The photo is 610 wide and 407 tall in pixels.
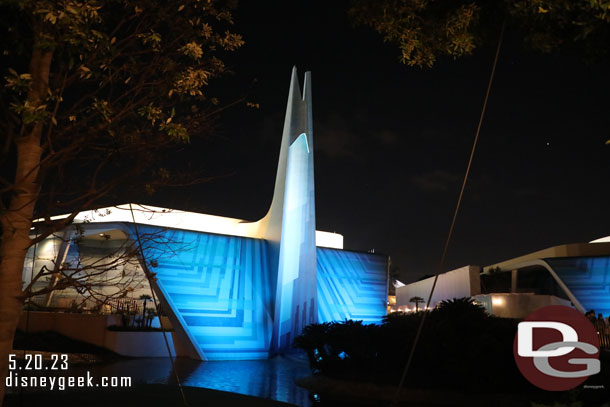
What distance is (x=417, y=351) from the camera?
1055 centimetres

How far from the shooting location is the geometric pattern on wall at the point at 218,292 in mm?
17141

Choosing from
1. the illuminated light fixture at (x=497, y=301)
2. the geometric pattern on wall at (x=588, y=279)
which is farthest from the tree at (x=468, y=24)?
the geometric pattern on wall at (x=588, y=279)

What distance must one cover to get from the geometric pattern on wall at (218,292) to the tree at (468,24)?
11.6 m

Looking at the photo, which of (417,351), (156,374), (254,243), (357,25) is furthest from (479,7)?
(254,243)

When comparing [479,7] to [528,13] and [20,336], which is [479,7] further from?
[20,336]

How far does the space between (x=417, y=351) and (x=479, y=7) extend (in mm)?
7223

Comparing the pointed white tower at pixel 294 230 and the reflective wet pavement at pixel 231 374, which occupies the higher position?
the pointed white tower at pixel 294 230

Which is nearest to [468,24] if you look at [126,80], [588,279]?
[126,80]

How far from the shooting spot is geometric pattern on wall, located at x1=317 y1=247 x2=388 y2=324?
74.5 ft

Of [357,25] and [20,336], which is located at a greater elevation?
[357,25]

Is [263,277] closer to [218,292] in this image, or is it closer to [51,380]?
[218,292]

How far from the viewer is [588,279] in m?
24.3

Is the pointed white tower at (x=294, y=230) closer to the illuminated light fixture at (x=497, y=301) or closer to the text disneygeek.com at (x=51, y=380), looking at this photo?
the text disneygeek.com at (x=51, y=380)

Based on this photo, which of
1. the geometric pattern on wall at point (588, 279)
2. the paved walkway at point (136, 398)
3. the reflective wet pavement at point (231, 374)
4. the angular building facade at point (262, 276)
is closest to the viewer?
the paved walkway at point (136, 398)
